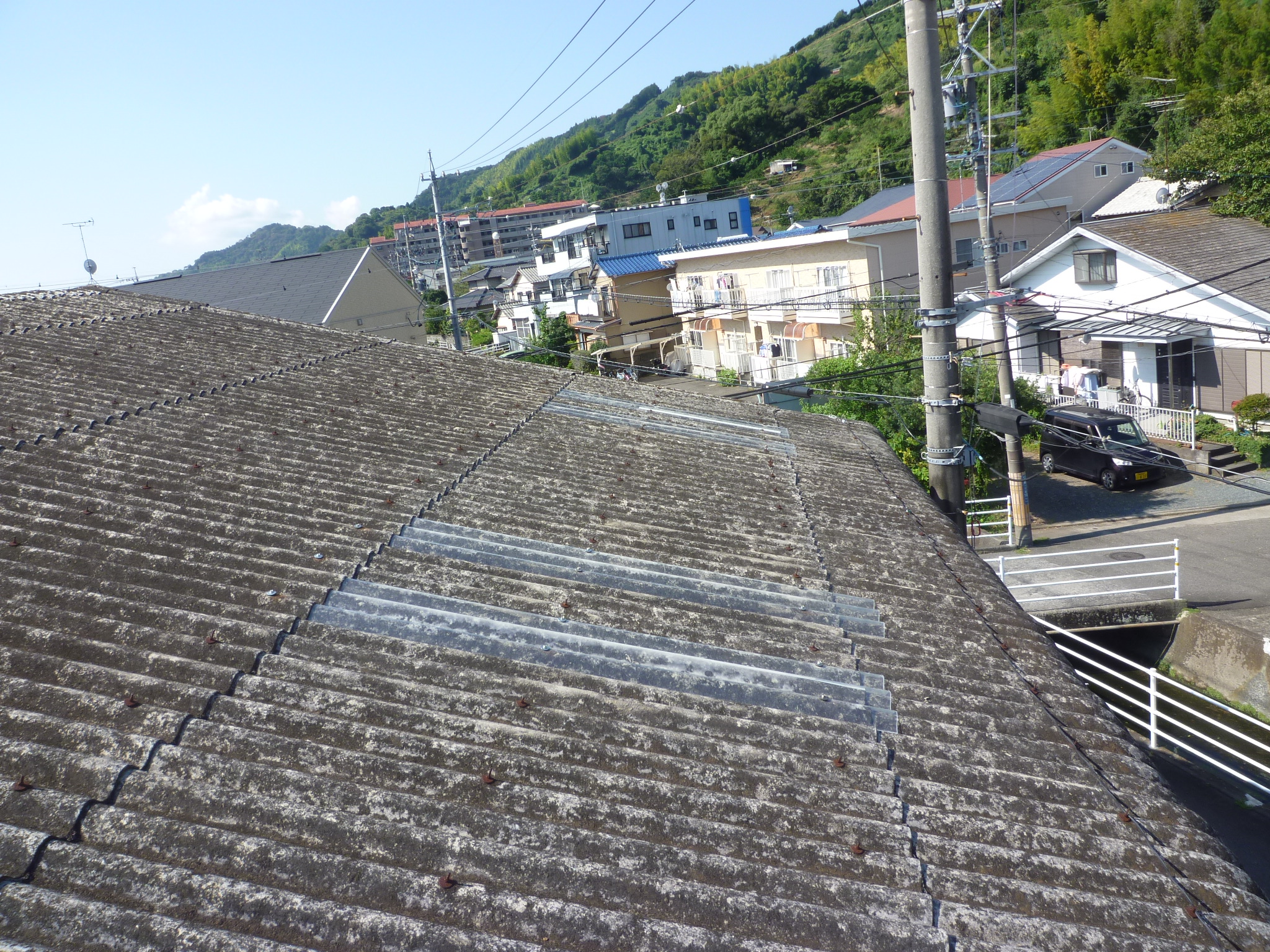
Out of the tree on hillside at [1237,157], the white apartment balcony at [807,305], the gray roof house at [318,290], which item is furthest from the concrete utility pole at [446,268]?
the tree on hillside at [1237,157]

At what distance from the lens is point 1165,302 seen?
24.0 metres

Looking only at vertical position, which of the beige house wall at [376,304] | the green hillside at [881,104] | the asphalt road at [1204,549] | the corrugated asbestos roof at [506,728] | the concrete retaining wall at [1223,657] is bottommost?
the asphalt road at [1204,549]

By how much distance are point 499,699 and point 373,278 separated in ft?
111

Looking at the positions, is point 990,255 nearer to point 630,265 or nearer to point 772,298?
point 772,298

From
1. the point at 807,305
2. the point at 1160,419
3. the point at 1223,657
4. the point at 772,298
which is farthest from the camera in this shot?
the point at 772,298

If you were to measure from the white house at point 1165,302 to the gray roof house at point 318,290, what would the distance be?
2207 centimetres

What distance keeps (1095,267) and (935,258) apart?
2115cm

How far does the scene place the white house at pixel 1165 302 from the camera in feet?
72.4

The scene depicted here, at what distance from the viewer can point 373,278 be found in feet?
113

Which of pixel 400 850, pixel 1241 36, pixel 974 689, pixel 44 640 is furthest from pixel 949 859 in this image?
pixel 1241 36

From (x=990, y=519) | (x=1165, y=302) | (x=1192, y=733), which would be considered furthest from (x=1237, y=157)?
(x=1192, y=733)

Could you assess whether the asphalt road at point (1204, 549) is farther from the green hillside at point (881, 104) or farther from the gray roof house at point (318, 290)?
the gray roof house at point (318, 290)

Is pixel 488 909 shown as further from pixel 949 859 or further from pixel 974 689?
pixel 974 689

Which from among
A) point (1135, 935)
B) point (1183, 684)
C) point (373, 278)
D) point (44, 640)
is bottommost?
point (1183, 684)
